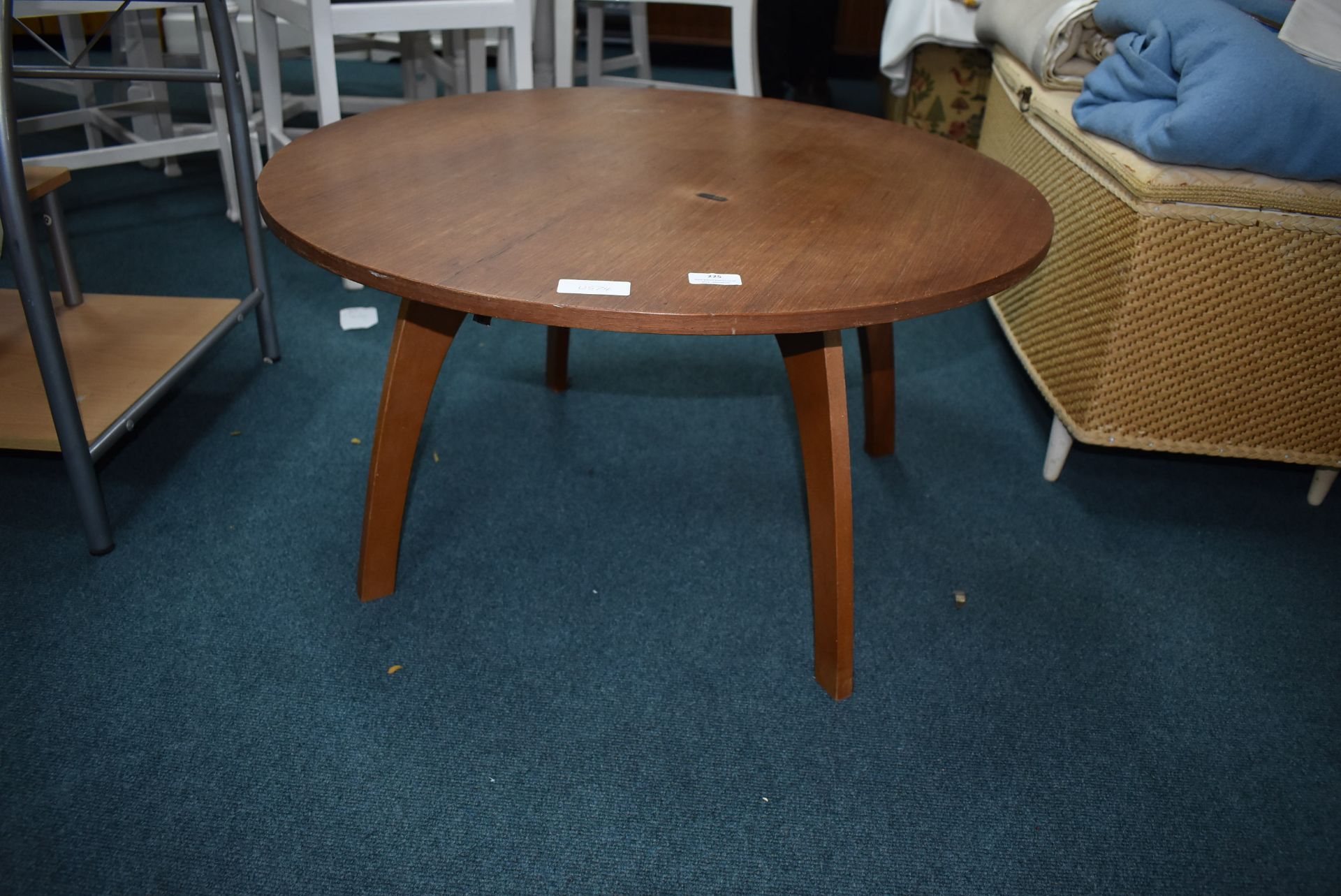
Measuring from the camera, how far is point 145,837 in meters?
0.88

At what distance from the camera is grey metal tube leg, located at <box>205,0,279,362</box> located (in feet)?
4.66

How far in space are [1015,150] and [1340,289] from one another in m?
0.69

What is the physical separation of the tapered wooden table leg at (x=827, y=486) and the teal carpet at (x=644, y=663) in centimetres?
6

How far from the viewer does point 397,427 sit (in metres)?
1.07

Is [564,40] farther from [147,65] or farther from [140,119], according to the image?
[140,119]

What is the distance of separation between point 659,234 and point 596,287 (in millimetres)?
158

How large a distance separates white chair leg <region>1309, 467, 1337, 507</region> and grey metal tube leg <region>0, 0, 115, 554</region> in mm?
1767

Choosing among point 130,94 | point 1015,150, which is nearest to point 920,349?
point 1015,150

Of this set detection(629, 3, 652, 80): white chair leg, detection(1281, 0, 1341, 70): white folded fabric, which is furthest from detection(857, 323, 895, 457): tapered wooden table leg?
detection(629, 3, 652, 80): white chair leg

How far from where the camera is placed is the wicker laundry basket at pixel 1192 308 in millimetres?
1188

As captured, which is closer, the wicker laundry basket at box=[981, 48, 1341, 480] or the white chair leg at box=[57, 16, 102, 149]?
the wicker laundry basket at box=[981, 48, 1341, 480]

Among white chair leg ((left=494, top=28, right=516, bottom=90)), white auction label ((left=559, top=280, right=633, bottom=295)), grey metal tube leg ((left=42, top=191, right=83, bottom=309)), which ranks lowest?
grey metal tube leg ((left=42, top=191, right=83, bottom=309))

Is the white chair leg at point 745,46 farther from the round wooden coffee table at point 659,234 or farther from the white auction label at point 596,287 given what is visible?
the white auction label at point 596,287

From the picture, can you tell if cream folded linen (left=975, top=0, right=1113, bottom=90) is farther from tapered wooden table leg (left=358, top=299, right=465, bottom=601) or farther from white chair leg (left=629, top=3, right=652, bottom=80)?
white chair leg (left=629, top=3, right=652, bottom=80)
